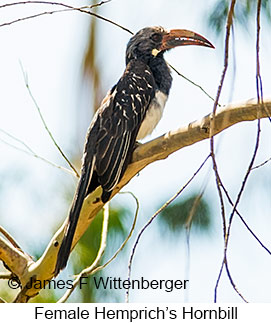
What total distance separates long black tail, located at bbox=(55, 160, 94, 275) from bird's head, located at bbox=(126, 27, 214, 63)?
113 centimetres

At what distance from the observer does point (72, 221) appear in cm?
306

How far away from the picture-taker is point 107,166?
326 centimetres

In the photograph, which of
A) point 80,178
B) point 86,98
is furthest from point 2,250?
point 86,98

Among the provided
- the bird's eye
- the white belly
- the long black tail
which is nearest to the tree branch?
the long black tail

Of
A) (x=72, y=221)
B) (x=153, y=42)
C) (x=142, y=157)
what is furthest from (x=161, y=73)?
(x=72, y=221)

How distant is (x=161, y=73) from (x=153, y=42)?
0.29 metres

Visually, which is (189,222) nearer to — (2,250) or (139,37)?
(2,250)

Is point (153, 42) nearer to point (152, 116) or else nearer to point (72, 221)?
point (152, 116)

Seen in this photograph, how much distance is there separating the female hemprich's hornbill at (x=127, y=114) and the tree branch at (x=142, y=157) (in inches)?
3.0

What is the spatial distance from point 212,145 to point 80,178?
1.45 m

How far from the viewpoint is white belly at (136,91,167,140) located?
375cm

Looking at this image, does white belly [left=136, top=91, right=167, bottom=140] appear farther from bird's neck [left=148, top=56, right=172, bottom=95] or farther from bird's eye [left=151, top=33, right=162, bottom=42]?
bird's eye [left=151, top=33, right=162, bottom=42]

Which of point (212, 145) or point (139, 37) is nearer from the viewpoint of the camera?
point (212, 145)

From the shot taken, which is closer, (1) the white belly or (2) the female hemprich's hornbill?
(2) the female hemprich's hornbill
